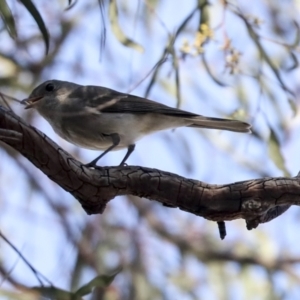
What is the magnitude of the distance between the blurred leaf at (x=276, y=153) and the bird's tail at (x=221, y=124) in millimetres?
78

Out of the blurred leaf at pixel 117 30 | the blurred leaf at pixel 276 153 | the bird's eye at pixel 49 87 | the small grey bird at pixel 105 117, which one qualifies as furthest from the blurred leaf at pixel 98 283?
the bird's eye at pixel 49 87

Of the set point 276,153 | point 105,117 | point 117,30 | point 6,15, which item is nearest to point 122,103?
point 105,117

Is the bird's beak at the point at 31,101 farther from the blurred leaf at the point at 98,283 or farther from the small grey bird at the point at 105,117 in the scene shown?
the blurred leaf at the point at 98,283

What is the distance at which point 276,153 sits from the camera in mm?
2291

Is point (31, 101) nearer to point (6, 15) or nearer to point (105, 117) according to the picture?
point (105, 117)

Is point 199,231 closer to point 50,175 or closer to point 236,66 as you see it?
point 236,66

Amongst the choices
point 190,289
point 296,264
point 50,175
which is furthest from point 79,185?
point 296,264

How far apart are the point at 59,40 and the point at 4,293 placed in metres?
1.32

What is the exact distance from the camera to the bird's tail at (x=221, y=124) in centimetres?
231

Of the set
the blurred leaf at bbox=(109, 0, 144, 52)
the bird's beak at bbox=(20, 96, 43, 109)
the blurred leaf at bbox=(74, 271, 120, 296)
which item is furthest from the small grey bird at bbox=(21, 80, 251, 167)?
the blurred leaf at bbox=(74, 271, 120, 296)

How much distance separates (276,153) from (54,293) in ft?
2.68

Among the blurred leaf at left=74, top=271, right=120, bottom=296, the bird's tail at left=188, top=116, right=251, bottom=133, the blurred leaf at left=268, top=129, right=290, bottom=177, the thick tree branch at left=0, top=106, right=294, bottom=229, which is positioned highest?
the bird's tail at left=188, top=116, right=251, bottom=133

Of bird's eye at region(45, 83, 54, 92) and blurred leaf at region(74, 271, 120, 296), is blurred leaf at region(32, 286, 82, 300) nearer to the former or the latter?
blurred leaf at region(74, 271, 120, 296)

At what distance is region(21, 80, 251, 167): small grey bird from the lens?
7.77 ft
